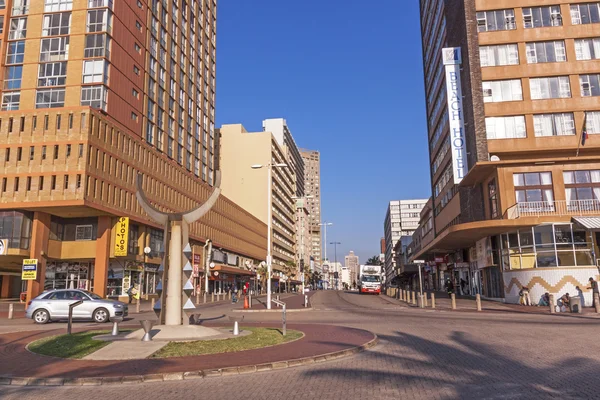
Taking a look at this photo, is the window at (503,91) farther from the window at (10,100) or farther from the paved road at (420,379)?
the window at (10,100)

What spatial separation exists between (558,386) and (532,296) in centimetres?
Answer: 2665

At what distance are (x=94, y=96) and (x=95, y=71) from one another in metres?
2.56

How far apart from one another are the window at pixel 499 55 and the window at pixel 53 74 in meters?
39.8

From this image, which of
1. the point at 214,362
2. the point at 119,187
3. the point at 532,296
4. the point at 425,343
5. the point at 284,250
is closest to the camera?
the point at 214,362

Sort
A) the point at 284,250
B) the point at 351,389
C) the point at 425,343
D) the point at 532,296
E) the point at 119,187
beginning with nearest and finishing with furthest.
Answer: the point at 351,389 → the point at 425,343 → the point at 532,296 → the point at 119,187 → the point at 284,250

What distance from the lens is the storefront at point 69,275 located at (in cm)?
4763

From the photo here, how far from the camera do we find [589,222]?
99.7ft

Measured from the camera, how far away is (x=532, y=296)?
31906 mm

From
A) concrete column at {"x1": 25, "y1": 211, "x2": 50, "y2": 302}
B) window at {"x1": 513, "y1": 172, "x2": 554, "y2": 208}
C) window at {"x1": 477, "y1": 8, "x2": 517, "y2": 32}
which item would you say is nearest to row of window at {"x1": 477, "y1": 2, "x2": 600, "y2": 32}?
window at {"x1": 477, "y1": 8, "x2": 517, "y2": 32}

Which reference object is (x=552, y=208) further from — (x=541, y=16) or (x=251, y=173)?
(x=251, y=173)

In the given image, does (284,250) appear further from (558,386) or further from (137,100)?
(558,386)

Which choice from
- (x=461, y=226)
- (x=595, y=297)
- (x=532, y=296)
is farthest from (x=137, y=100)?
(x=595, y=297)

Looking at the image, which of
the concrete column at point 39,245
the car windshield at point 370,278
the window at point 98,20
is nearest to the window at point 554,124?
the car windshield at point 370,278

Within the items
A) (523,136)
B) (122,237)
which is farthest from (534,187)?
(122,237)
